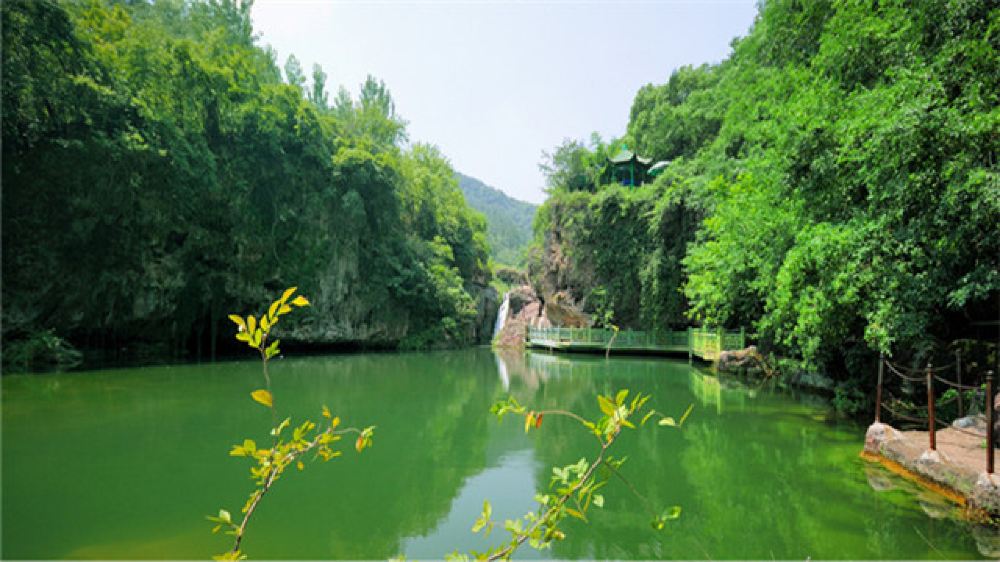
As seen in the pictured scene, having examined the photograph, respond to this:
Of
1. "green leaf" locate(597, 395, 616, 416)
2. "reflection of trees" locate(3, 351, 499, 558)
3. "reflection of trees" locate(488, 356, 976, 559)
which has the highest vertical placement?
"green leaf" locate(597, 395, 616, 416)

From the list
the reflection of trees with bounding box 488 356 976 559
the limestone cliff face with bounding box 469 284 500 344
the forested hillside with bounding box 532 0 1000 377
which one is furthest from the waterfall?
the reflection of trees with bounding box 488 356 976 559

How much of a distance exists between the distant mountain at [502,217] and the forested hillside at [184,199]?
23670 millimetres

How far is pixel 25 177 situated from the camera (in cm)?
1334

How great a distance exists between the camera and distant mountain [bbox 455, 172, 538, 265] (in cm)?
6812

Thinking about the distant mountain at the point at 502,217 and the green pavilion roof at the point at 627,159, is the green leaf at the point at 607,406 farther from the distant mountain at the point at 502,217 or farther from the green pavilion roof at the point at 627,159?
the distant mountain at the point at 502,217

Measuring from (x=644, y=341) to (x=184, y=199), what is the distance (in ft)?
57.8

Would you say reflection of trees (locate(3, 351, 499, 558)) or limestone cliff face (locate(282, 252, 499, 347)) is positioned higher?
limestone cliff face (locate(282, 252, 499, 347))

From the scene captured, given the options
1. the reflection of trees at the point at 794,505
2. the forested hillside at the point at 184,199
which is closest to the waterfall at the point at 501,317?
the forested hillside at the point at 184,199

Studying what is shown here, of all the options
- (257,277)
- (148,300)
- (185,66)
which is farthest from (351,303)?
(185,66)

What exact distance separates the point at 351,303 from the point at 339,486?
19.8 meters

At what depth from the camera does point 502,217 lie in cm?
8981

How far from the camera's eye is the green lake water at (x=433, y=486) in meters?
3.45

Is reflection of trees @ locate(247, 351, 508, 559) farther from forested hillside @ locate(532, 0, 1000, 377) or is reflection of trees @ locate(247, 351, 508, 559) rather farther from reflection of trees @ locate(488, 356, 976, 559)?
forested hillside @ locate(532, 0, 1000, 377)

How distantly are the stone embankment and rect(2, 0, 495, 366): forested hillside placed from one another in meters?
18.4
